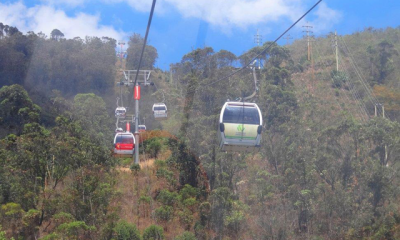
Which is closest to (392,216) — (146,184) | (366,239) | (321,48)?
(366,239)

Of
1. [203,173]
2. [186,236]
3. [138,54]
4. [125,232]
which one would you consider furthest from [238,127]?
[138,54]

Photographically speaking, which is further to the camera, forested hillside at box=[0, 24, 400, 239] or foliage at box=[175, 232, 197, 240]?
foliage at box=[175, 232, 197, 240]

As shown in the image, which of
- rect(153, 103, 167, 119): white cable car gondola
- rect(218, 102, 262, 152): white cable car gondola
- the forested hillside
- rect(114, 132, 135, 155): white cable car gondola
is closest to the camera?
rect(218, 102, 262, 152): white cable car gondola

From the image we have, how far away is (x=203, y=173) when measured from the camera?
70.4 feet

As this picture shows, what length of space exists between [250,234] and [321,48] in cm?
3406

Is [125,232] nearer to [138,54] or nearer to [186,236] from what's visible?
[186,236]

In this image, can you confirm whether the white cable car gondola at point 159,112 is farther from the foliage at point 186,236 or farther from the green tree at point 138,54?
the green tree at point 138,54

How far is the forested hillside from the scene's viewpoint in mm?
15734

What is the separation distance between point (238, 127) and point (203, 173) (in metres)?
8.12

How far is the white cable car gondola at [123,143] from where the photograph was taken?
21219 millimetres

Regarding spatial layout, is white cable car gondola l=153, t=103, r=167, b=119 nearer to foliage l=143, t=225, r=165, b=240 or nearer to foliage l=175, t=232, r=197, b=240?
foliage l=175, t=232, r=197, b=240

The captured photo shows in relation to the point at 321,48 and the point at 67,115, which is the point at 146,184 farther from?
the point at 321,48

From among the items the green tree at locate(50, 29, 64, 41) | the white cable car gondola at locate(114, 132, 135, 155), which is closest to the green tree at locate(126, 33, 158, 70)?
the green tree at locate(50, 29, 64, 41)

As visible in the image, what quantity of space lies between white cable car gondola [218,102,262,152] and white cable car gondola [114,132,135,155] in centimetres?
819
